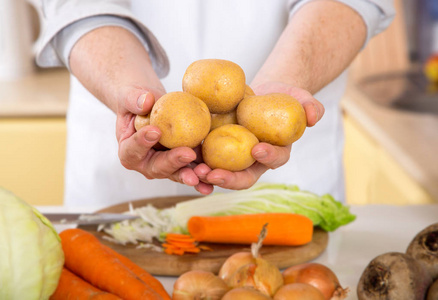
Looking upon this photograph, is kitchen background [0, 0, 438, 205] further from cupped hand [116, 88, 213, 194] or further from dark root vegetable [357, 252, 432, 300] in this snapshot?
cupped hand [116, 88, 213, 194]

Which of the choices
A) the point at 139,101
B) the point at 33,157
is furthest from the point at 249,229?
the point at 33,157

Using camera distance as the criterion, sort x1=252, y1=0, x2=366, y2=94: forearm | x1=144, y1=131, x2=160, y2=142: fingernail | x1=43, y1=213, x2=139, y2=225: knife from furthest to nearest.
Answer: x1=43, y1=213, x2=139, y2=225: knife, x1=252, y1=0, x2=366, y2=94: forearm, x1=144, y1=131, x2=160, y2=142: fingernail

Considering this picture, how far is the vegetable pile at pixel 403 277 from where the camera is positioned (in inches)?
33.1

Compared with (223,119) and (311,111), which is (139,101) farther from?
(311,111)

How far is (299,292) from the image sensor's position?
2.79 ft

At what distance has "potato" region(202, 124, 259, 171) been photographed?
771 millimetres

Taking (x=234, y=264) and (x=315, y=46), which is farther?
(x=315, y=46)

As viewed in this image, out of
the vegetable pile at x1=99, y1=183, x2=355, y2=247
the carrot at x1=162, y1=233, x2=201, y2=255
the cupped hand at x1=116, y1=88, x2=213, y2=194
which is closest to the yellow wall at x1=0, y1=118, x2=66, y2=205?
the vegetable pile at x1=99, y1=183, x2=355, y2=247

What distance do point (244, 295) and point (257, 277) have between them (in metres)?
0.09

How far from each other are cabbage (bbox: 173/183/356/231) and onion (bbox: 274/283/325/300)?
350mm

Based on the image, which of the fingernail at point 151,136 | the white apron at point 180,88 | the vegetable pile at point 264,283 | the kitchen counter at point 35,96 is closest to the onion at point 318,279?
the vegetable pile at point 264,283

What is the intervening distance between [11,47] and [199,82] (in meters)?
2.09

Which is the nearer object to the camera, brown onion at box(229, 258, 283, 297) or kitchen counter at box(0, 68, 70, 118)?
brown onion at box(229, 258, 283, 297)

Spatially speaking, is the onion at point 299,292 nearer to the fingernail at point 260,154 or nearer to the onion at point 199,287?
the onion at point 199,287
